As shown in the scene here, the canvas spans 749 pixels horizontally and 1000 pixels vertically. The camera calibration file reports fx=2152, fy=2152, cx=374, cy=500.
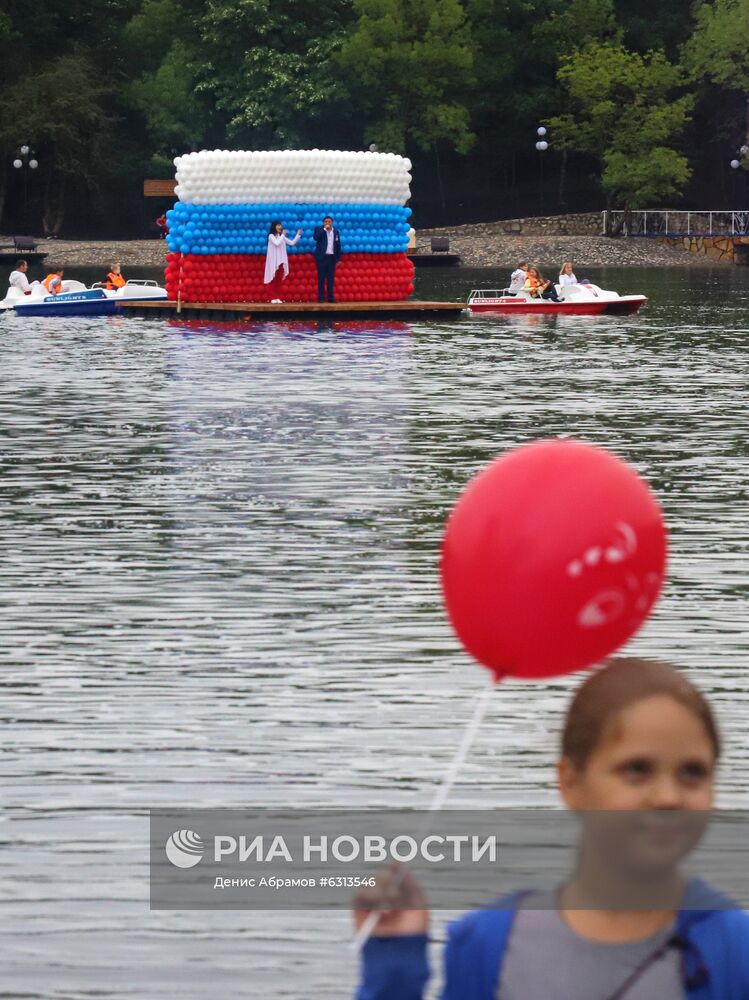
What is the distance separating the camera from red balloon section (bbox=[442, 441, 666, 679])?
3740 mm

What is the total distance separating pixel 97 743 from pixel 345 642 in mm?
2103

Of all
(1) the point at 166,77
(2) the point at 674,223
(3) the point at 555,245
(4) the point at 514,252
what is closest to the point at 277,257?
(4) the point at 514,252

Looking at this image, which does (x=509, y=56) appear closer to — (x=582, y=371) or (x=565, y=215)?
(x=565, y=215)

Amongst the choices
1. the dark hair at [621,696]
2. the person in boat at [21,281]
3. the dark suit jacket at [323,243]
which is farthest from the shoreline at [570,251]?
the dark hair at [621,696]

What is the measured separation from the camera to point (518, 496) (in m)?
3.78

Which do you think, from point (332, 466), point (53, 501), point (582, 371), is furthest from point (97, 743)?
point (582, 371)

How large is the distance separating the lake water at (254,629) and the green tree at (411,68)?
5733 cm

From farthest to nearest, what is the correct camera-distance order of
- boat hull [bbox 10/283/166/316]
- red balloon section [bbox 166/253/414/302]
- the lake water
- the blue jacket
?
boat hull [bbox 10/283/166/316] < red balloon section [bbox 166/253/414/302] < the lake water < the blue jacket

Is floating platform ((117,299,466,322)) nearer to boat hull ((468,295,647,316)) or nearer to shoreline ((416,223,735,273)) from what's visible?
boat hull ((468,295,647,316))

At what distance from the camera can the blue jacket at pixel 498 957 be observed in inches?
126

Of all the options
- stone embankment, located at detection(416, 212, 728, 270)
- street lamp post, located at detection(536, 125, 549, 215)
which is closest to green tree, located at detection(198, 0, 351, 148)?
stone embankment, located at detection(416, 212, 728, 270)

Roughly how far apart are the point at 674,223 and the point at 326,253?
48.9 metres

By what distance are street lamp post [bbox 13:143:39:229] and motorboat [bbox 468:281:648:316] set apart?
42942mm

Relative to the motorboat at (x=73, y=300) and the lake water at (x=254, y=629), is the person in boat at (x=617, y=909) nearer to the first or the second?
the lake water at (x=254, y=629)
